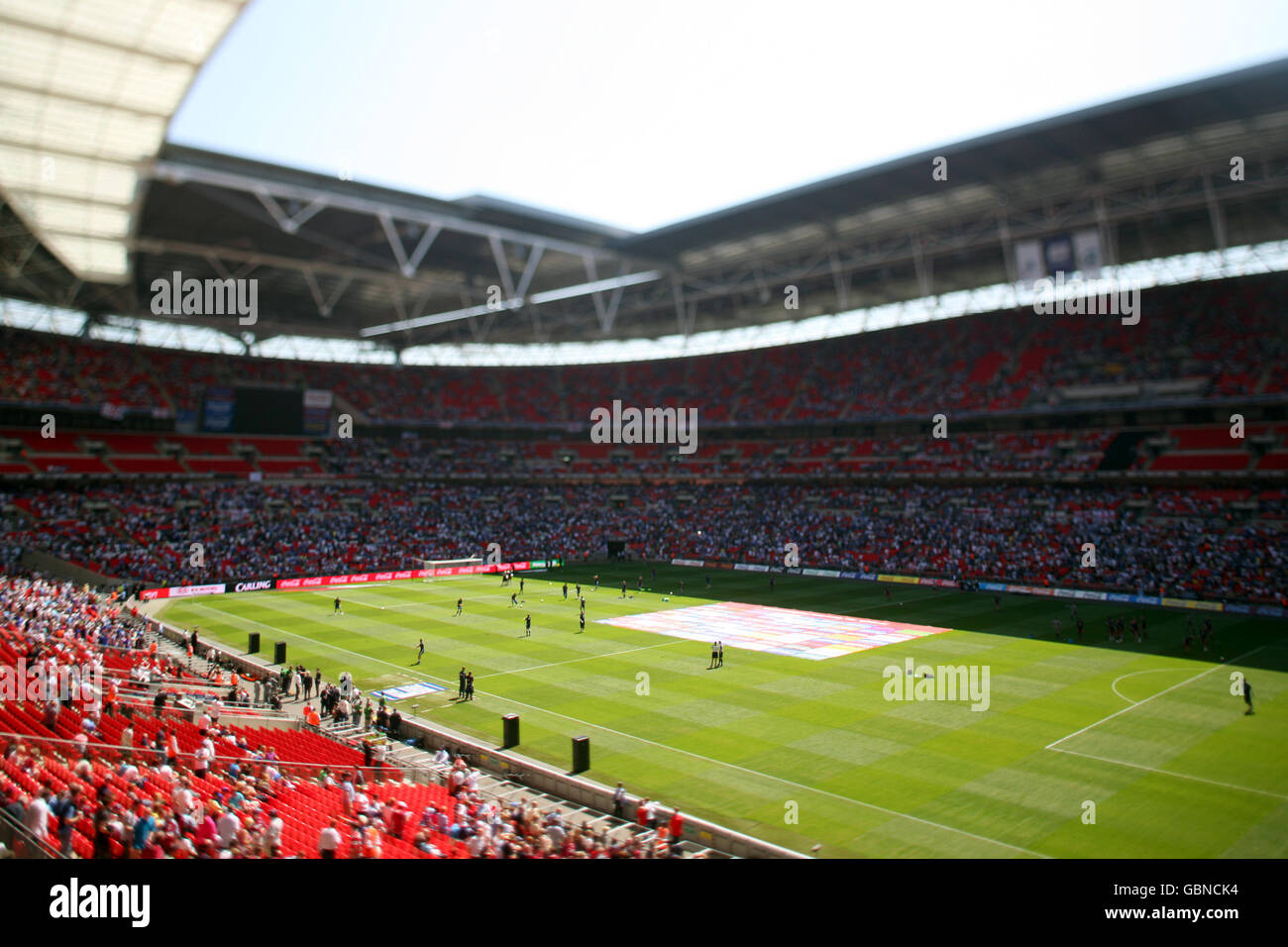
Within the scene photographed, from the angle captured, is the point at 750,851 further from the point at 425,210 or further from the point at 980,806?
the point at 425,210

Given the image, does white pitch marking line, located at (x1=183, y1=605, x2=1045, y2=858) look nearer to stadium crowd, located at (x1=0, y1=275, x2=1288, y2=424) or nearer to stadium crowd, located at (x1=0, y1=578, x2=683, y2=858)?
stadium crowd, located at (x1=0, y1=578, x2=683, y2=858)

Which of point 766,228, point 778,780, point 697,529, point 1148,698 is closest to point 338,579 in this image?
point 697,529

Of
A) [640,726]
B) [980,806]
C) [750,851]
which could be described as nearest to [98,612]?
[640,726]

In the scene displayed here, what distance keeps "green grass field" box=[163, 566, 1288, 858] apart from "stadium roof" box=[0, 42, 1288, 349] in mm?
22084

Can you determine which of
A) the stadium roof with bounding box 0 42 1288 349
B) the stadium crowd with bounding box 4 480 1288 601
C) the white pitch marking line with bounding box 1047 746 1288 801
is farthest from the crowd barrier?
the white pitch marking line with bounding box 1047 746 1288 801

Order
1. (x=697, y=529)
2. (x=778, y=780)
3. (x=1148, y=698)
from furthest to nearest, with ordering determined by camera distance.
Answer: (x=697, y=529) < (x=1148, y=698) < (x=778, y=780)

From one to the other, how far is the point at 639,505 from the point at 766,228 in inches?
1259

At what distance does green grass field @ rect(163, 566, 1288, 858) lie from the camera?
16641 millimetres

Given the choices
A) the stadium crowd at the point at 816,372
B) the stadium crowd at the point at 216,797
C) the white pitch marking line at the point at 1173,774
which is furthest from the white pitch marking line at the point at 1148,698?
the stadium crowd at the point at 816,372

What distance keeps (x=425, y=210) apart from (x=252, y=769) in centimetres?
3491

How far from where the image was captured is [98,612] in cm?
3412

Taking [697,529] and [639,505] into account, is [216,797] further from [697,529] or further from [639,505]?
[639,505]

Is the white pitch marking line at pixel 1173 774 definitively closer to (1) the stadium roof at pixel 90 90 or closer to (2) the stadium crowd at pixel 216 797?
(2) the stadium crowd at pixel 216 797

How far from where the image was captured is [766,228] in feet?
166
